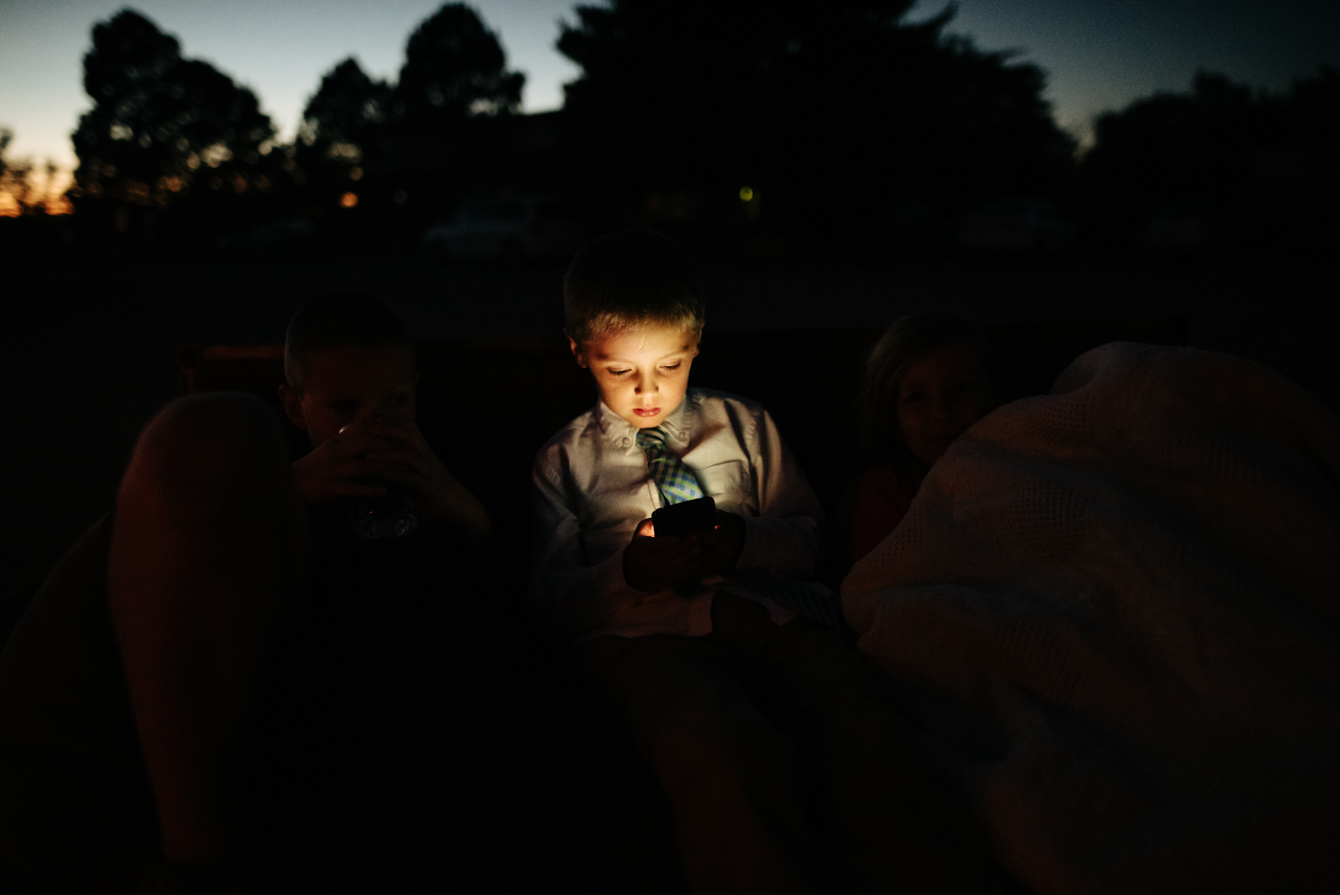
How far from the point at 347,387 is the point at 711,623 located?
3.41ft

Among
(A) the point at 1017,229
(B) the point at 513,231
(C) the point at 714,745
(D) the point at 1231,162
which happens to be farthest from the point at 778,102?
(C) the point at 714,745

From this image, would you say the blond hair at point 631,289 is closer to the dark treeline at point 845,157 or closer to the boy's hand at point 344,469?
the boy's hand at point 344,469

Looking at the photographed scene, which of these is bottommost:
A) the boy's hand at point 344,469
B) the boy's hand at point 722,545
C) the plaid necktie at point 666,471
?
the boy's hand at point 722,545

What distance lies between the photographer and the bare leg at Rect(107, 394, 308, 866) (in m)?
1.22

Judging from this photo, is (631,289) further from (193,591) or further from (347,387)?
(193,591)

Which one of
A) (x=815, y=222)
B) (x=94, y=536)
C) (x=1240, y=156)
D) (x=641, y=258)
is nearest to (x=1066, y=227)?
→ (x=815, y=222)

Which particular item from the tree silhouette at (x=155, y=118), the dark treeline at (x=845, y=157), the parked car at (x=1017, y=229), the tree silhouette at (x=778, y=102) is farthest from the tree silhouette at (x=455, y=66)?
the parked car at (x=1017, y=229)

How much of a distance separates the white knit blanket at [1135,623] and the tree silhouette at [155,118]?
49.7 metres

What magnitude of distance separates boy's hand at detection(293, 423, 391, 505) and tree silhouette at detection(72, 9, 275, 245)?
4908 centimetres

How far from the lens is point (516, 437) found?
2488 millimetres

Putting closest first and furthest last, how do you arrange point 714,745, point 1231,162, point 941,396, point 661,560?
point 714,745 → point 661,560 → point 941,396 → point 1231,162

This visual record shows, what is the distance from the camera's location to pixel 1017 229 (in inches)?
816

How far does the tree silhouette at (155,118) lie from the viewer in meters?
45.4

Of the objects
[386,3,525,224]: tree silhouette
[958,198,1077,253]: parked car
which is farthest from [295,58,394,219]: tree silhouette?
[958,198,1077,253]: parked car
